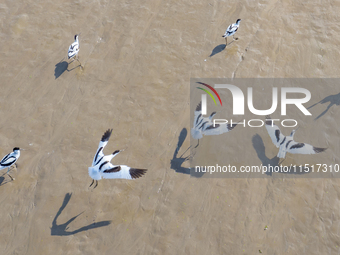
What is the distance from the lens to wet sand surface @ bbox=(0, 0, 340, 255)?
8.37 m

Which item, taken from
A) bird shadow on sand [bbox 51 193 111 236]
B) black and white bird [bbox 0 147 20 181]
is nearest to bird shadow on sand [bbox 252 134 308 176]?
bird shadow on sand [bbox 51 193 111 236]

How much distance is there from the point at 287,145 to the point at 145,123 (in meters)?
5.28

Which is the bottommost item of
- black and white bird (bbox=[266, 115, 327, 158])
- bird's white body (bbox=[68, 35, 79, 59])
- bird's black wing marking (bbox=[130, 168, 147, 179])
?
bird's black wing marking (bbox=[130, 168, 147, 179])

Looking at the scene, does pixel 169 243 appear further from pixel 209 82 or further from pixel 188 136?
pixel 209 82

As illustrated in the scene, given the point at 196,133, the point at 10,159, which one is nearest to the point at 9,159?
the point at 10,159

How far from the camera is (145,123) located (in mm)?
10422

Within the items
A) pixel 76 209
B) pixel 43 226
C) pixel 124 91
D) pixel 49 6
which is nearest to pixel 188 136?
pixel 124 91

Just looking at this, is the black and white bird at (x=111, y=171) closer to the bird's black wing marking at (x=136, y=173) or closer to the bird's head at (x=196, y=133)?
the bird's black wing marking at (x=136, y=173)

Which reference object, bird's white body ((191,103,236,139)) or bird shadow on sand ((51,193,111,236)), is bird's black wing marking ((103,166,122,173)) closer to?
bird shadow on sand ((51,193,111,236))

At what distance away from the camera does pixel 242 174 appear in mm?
9359

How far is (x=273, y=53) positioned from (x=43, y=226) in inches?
457

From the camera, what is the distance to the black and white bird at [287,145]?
904 cm

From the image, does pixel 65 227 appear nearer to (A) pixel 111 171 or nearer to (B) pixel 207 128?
(A) pixel 111 171

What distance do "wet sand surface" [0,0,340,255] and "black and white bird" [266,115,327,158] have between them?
55 cm
